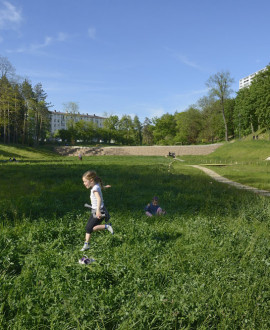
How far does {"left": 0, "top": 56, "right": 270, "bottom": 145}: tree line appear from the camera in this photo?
5062cm

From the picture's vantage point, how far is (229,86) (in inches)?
2436

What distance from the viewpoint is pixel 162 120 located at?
102875 millimetres

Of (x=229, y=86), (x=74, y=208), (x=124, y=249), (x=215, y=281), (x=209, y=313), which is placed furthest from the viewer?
(x=229, y=86)

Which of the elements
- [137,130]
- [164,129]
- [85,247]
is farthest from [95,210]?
[137,130]

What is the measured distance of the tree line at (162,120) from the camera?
5062cm

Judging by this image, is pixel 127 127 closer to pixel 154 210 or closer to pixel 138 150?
pixel 138 150

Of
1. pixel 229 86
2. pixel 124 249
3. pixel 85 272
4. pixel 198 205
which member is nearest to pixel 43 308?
pixel 85 272

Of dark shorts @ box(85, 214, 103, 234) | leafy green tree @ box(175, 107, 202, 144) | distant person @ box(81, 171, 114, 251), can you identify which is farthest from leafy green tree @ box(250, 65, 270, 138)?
dark shorts @ box(85, 214, 103, 234)

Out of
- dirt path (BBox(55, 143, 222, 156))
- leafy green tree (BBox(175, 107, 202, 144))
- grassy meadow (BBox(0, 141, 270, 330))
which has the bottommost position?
grassy meadow (BBox(0, 141, 270, 330))

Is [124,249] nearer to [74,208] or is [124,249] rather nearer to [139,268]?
[139,268]

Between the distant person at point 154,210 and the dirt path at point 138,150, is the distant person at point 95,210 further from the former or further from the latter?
the dirt path at point 138,150

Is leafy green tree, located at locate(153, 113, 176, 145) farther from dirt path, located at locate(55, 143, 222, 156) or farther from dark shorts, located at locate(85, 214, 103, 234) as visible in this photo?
dark shorts, located at locate(85, 214, 103, 234)

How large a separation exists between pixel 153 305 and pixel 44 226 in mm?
3642

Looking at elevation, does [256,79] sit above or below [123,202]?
above
